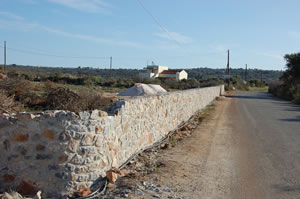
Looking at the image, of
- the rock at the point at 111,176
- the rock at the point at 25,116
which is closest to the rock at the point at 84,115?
the rock at the point at 25,116

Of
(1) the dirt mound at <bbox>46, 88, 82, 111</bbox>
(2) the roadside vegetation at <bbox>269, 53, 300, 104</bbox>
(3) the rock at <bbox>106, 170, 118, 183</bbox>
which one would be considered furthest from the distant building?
(3) the rock at <bbox>106, 170, 118, 183</bbox>

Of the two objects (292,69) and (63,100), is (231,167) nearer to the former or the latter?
(63,100)

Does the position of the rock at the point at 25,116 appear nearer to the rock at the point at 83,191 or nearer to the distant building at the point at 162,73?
the rock at the point at 83,191

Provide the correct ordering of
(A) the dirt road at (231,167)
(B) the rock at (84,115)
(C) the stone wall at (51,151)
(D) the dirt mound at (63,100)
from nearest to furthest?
(C) the stone wall at (51,151)
(B) the rock at (84,115)
(A) the dirt road at (231,167)
(D) the dirt mound at (63,100)

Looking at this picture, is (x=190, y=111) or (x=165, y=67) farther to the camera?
(x=165, y=67)

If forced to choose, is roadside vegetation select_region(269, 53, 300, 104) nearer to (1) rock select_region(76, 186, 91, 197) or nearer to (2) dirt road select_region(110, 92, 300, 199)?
(2) dirt road select_region(110, 92, 300, 199)

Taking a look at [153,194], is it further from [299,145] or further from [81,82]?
[81,82]

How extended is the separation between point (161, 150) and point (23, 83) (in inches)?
513

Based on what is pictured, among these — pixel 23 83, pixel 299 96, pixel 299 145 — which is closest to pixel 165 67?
pixel 299 96

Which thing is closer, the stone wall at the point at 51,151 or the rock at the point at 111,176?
the stone wall at the point at 51,151

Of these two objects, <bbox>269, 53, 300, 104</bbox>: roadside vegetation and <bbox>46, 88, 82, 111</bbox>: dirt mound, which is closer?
<bbox>46, 88, 82, 111</bbox>: dirt mound

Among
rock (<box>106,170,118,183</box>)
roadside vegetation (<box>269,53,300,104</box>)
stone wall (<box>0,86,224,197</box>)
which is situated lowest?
rock (<box>106,170,118,183</box>)

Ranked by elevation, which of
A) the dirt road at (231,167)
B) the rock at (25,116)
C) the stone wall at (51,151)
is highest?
the rock at (25,116)

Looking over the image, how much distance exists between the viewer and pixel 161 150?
960cm
